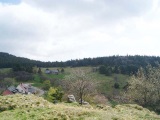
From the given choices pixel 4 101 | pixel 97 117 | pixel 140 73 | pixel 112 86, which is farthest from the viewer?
pixel 112 86

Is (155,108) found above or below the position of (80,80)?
below

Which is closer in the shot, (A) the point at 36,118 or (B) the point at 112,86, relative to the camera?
(A) the point at 36,118

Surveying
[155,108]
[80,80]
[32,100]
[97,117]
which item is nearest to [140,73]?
[155,108]

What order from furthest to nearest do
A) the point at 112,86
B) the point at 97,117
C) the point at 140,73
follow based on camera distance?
the point at 112,86, the point at 140,73, the point at 97,117

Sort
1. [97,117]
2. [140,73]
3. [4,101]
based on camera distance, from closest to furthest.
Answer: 1. [97,117]
2. [4,101]
3. [140,73]

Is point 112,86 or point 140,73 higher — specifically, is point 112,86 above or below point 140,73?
below

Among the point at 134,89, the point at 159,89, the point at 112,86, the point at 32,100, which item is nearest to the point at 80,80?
the point at 134,89

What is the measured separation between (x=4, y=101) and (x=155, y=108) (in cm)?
5746

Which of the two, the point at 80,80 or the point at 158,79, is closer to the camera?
the point at 80,80

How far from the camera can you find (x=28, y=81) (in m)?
198

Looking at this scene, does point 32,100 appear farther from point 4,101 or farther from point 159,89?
point 159,89

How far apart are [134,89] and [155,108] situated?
11686 mm

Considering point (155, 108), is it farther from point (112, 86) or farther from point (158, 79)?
point (112, 86)

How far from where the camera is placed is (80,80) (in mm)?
80062
